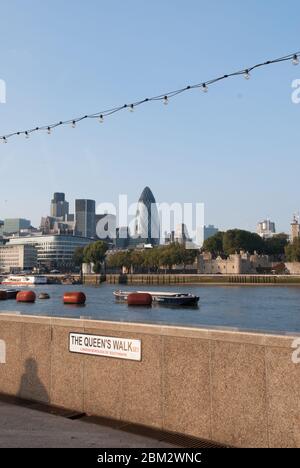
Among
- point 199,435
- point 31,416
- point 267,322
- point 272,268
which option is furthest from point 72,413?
point 272,268

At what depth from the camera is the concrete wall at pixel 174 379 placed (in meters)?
6.93

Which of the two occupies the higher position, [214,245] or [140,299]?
[214,245]

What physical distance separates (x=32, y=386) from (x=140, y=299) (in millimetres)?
69465

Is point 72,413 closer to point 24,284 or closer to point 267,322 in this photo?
point 267,322

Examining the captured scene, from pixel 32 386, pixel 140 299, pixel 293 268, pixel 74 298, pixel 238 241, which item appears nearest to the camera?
pixel 32 386

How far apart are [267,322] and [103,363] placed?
4414 centimetres

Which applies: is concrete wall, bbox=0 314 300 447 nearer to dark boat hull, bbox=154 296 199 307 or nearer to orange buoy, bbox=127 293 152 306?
dark boat hull, bbox=154 296 199 307

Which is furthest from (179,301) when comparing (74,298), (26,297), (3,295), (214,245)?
(214,245)

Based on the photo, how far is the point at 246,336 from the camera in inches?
288

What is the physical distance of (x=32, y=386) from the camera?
32.9 ft

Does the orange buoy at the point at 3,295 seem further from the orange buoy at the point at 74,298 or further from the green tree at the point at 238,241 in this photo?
the green tree at the point at 238,241

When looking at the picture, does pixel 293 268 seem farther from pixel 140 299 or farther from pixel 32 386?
pixel 32 386

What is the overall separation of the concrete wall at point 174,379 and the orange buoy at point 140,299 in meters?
68.5

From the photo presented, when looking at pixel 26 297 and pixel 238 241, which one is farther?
pixel 238 241
